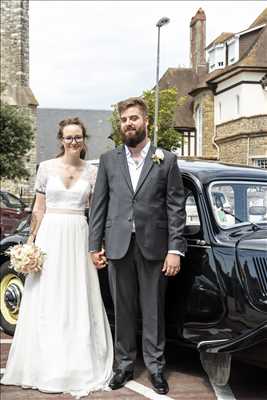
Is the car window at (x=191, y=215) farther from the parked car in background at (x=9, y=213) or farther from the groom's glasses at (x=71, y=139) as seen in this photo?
the parked car in background at (x=9, y=213)

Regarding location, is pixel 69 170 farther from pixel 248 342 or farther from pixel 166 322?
pixel 248 342

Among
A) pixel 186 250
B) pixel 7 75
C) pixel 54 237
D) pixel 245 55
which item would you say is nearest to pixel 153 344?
pixel 186 250

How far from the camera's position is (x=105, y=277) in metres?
5.58

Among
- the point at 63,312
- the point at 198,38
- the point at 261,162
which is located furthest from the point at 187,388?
the point at 198,38

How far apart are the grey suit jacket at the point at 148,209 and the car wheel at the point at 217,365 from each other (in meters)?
0.76

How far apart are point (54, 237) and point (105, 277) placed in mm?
706

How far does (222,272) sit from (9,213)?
10958 mm

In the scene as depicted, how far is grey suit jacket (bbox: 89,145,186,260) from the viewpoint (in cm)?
460

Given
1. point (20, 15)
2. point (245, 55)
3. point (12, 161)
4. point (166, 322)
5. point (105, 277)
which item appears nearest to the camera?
point (166, 322)

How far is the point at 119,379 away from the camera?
15.9 feet

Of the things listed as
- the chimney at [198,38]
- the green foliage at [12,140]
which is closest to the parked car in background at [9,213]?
the chimney at [198,38]

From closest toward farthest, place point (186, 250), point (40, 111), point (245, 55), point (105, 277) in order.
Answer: point (186, 250)
point (105, 277)
point (245, 55)
point (40, 111)

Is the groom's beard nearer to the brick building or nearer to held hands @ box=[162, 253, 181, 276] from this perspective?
held hands @ box=[162, 253, 181, 276]

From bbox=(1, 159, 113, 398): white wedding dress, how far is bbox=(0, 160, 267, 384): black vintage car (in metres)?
0.53
